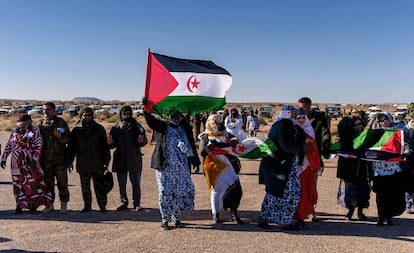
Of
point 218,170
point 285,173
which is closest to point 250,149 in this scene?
point 218,170

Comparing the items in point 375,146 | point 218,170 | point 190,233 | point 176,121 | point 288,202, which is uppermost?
point 176,121

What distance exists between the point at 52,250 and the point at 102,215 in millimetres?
2174

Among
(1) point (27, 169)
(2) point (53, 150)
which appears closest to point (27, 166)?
(1) point (27, 169)

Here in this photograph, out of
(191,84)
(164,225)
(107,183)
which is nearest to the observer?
(164,225)

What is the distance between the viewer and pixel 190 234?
714cm

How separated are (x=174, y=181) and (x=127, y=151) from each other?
1827 millimetres

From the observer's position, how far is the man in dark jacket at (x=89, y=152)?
28.6 feet

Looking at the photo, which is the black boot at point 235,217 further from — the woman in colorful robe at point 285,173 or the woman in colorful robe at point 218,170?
the woman in colorful robe at point 285,173

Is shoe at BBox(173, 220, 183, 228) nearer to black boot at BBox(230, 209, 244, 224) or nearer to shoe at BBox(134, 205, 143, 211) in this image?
black boot at BBox(230, 209, 244, 224)

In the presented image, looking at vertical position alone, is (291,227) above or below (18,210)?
above

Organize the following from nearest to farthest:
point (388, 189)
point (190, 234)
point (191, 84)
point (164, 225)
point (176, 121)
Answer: point (190, 234), point (164, 225), point (176, 121), point (388, 189), point (191, 84)

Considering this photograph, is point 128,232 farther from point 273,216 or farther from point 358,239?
point 358,239

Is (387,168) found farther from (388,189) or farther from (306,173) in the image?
(306,173)

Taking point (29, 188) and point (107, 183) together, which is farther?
point (107, 183)
